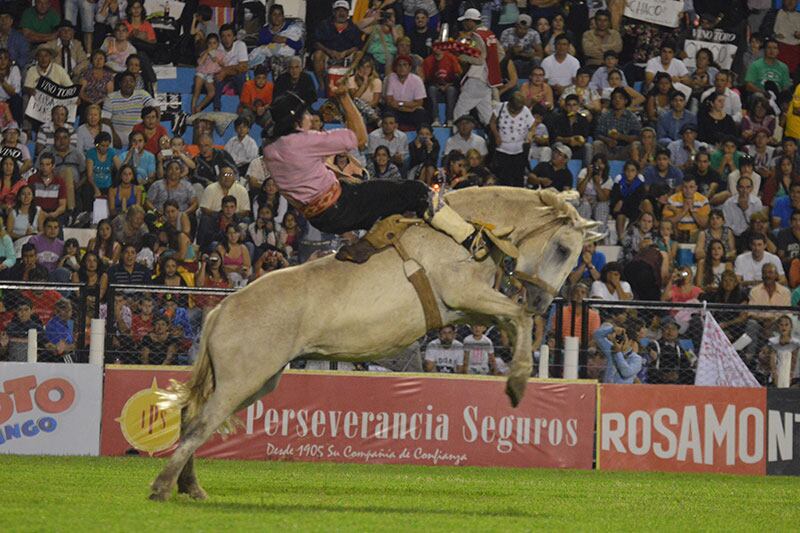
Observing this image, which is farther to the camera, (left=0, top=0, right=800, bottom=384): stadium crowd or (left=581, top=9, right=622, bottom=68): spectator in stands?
(left=581, top=9, right=622, bottom=68): spectator in stands

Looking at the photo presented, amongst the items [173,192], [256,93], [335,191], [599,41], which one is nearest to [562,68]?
[599,41]

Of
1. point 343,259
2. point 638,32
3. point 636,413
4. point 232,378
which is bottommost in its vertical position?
point 636,413

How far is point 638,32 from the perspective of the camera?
2459 cm

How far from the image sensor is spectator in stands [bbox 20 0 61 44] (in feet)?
76.3

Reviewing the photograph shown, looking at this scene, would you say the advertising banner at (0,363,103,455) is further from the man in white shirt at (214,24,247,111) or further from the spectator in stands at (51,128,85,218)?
the man in white shirt at (214,24,247,111)

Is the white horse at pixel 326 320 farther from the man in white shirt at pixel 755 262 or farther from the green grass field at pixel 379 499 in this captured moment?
the man in white shirt at pixel 755 262

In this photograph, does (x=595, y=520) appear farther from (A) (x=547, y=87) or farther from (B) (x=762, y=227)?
(A) (x=547, y=87)

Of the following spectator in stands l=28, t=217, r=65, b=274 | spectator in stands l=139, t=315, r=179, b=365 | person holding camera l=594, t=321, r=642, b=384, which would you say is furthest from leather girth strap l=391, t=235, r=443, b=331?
spectator in stands l=28, t=217, r=65, b=274

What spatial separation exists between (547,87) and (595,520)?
13.6 meters

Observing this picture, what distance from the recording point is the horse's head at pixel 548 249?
1148 centimetres

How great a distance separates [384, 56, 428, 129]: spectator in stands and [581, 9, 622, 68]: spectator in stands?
357 cm

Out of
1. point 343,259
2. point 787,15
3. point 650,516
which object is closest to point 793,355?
point 650,516

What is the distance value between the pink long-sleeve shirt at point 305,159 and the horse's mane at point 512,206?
104 centimetres

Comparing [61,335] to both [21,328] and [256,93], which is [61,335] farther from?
[256,93]
